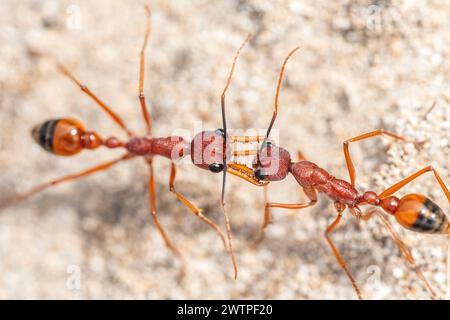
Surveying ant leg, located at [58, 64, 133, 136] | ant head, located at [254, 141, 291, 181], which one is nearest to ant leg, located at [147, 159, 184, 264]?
ant leg, located at [58, 64, 133, 136]

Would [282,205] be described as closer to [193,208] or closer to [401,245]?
[193,208]

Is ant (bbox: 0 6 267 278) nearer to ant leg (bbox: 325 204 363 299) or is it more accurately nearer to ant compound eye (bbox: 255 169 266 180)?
ant compound eye (bbox: 255 169 266 180)

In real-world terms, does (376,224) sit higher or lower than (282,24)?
lower

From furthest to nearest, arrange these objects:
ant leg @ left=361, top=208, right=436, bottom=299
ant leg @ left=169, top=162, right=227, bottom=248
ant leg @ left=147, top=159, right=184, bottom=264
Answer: ant leg @ left=147, top=159, right=184, bottom=264, ant leg @ left=169, top=162, right=227, bottom=248, ant leg @ left=361, top=208, right=436, bottom=299

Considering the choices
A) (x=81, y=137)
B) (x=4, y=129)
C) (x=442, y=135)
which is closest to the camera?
(x=442, y=135)

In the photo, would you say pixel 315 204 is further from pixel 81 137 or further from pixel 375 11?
pixel 81 137

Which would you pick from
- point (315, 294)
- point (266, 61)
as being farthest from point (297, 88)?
point (315, 294)

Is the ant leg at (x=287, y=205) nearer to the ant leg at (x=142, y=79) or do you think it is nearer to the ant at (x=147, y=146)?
the ant at (x=147, y=146)

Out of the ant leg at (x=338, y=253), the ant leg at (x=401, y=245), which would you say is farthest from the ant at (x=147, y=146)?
the ant leg at (x=401, y=245)
